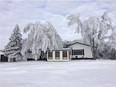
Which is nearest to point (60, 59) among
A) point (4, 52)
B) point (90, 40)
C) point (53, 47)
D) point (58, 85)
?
point (53, 47)

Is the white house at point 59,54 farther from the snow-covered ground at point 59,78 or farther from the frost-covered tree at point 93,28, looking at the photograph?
the snow-covered ground at point 59,78

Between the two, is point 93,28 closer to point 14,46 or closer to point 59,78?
point 14,46

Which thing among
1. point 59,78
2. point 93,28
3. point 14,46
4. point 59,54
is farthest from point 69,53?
point 59,78

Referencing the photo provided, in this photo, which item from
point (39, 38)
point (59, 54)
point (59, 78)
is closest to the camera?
point (59, 78)

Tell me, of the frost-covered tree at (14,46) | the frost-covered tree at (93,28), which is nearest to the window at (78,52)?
the frost-covered tree at (93,28)

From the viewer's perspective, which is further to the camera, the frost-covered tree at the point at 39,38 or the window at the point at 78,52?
the window at the point at 78,52

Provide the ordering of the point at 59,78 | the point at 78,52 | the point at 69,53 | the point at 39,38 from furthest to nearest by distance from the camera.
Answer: the point at 78,52
the point at 69,53
the point at 39,38
the point at 59,78

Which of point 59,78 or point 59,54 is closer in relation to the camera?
point 59,78

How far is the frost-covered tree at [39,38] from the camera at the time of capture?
3192cm

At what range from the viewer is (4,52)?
3388 centimetres

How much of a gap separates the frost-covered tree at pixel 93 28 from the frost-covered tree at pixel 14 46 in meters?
8.07

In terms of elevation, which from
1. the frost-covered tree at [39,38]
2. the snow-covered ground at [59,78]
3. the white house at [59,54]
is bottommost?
the snow-covered ground at [59,78]

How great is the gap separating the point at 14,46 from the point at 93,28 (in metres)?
11.9

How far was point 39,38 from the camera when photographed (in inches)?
1264
